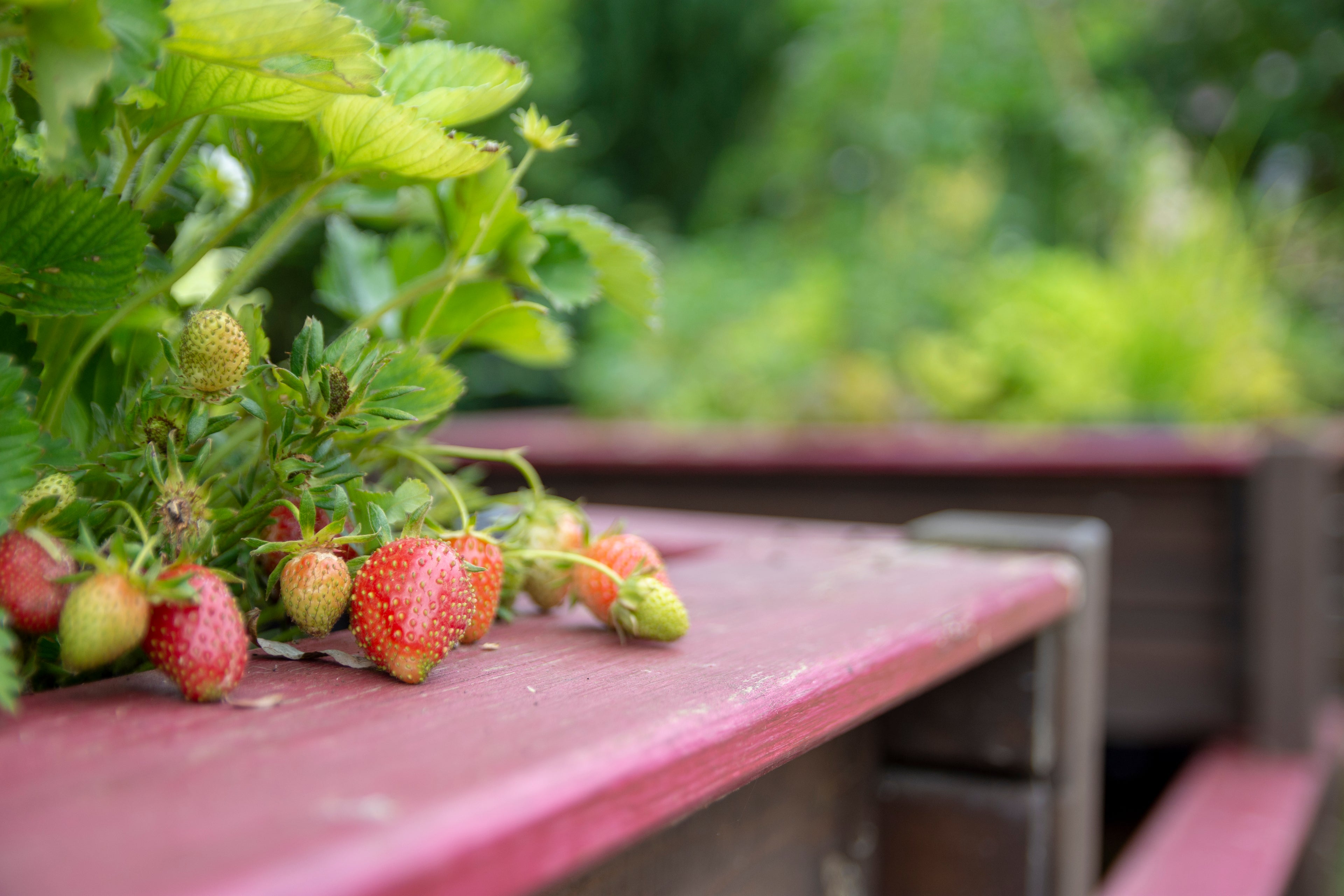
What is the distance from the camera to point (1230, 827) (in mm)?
1290

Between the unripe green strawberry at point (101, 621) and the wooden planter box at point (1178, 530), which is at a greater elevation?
the unripe green strawberry at point (101, 621)

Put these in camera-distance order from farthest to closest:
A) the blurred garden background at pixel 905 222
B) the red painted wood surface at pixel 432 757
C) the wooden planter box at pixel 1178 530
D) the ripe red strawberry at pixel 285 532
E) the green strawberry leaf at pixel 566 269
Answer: the blurred garden background at pixel 905 222
the wooden planter box at pixel 1178 530
the green strawberry leaf at pixel 566 269
the ripe red strawberry at pixel 285 532
the red painted wood surface at pixel 432 757

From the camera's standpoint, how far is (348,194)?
56cm

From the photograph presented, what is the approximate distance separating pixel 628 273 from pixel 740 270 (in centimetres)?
346

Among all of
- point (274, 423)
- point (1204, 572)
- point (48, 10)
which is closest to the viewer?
point (48, 10)

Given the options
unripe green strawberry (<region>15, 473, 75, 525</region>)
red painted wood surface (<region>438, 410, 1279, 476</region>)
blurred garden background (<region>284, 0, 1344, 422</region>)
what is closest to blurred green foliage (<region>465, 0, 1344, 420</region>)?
blurred garden background (<region>284, 0, 1344, 422</region>)

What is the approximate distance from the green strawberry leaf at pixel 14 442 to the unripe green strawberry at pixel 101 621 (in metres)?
0.04

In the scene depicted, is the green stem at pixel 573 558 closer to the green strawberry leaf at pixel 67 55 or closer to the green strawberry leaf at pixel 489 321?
the green strawberry leaf at pixel 489 321

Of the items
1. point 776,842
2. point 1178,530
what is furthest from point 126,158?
point 1178,530

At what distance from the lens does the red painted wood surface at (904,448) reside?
1613 millimetres

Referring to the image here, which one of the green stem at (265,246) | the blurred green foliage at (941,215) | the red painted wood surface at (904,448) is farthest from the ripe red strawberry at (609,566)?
the blurred green foliage at (941,215)

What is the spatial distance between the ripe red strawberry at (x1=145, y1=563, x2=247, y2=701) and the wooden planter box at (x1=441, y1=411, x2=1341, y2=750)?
57.9 inches

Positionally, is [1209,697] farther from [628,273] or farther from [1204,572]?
[628,273]

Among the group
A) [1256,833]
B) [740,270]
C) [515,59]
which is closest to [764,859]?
[515,59]
